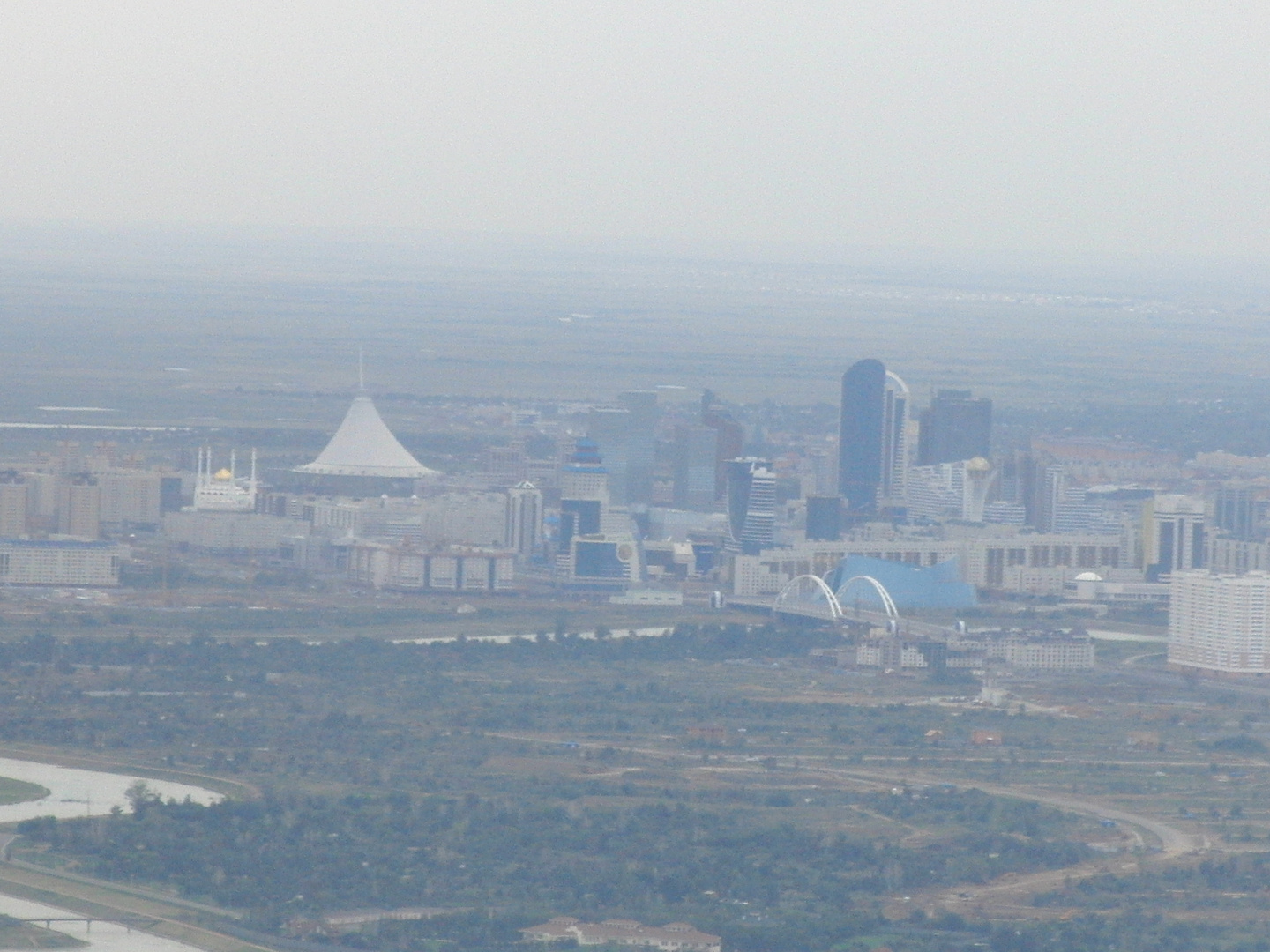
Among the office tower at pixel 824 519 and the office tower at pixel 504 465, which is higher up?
the office tower at pixel 504 465

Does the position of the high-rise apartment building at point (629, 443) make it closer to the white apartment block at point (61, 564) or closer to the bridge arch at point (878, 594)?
the bridge arch at point (878, 594)

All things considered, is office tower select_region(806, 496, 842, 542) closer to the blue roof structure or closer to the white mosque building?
Answer: the blue roof structure

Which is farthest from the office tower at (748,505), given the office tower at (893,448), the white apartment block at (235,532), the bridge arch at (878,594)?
the office tower at (893,448)

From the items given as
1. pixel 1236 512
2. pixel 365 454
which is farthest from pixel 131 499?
pixel 1236 512

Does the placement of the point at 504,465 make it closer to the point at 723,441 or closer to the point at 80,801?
the point at 723,441

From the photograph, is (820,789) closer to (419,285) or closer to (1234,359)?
(1234,359)
